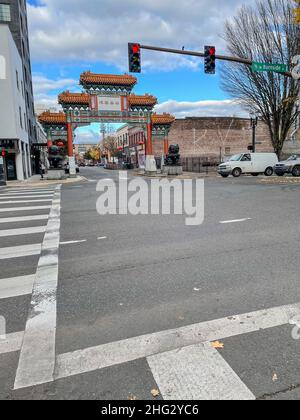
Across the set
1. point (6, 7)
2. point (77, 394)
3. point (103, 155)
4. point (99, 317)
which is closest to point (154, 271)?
point (99, 317)

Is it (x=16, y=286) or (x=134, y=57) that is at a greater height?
(x=134, y=57)

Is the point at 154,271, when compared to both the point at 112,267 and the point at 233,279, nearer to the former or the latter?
the point at 112,267

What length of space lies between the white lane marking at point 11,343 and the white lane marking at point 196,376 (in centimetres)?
126

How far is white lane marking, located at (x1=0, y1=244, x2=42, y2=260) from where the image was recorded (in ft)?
19.0

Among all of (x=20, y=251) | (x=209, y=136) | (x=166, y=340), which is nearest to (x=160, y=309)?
(x=166, y=340)

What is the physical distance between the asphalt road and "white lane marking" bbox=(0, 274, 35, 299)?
0.12m

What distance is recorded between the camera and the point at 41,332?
3.21 m

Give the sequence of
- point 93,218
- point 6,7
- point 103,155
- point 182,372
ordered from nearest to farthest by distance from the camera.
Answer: point 182,372 → point 93,218 → point 6,7 → point 103,155

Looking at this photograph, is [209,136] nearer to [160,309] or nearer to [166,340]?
[160,309]

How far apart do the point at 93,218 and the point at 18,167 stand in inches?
905

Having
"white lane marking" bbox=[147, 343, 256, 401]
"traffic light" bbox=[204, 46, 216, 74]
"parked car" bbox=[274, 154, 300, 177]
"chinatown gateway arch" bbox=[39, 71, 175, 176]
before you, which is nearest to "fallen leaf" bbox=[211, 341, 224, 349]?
"white lane marking" bbox=[147, 343, 256, 401]

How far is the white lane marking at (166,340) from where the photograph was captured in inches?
106

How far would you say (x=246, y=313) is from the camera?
3447 mm

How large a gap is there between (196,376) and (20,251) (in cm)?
460
